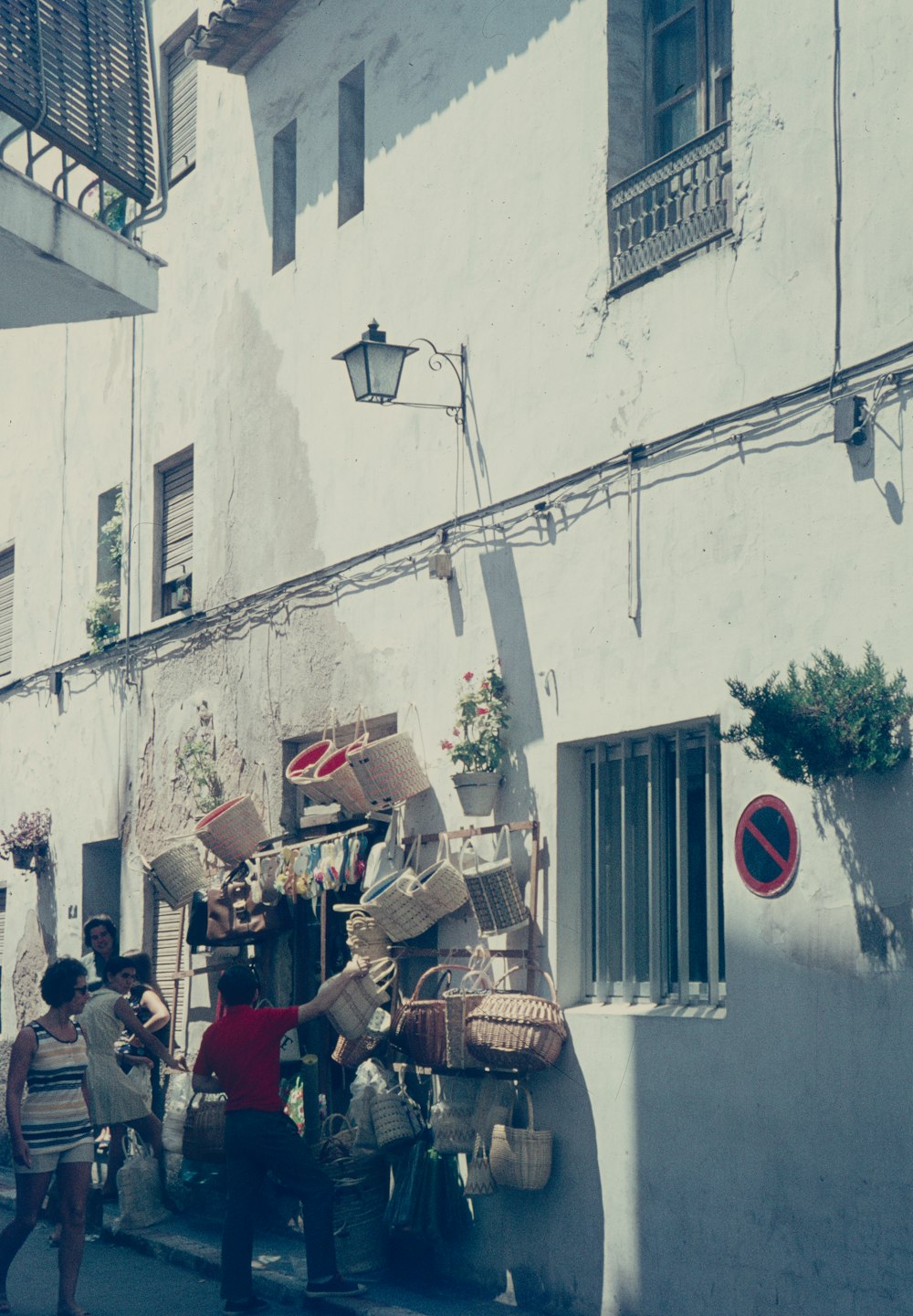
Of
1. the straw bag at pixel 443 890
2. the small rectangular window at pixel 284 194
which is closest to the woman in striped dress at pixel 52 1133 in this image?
the straw bag at pixel 443 890

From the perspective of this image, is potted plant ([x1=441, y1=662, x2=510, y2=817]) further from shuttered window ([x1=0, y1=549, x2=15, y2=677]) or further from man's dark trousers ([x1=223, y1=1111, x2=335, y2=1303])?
shuttered window ([x1=0, y1=549, x2=15, y2=677])

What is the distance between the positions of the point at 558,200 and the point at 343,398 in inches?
99.9

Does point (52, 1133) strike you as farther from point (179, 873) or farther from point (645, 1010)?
point (179, 873)

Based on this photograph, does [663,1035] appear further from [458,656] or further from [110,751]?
[110,751]

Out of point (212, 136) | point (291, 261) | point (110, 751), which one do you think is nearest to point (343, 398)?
point (291, 261)

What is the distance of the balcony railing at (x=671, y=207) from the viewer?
8.81 m

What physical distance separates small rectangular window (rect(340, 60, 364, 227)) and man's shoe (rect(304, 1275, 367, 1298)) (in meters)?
6.99

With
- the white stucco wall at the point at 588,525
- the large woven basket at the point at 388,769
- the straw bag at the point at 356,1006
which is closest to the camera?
the white stucco wall at the point at 588,525

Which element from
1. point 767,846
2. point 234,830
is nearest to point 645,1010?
point 767,846

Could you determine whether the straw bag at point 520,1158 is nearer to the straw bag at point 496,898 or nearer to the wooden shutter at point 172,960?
the straw bag at point 496,898

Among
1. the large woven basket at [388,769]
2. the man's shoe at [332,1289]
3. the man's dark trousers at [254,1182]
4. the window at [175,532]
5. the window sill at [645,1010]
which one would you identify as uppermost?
the window at [175,532]

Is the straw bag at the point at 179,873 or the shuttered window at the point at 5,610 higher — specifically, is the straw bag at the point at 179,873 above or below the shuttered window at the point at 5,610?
below

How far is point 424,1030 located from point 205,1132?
2.39m

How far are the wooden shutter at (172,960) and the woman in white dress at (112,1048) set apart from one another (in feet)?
4.66
